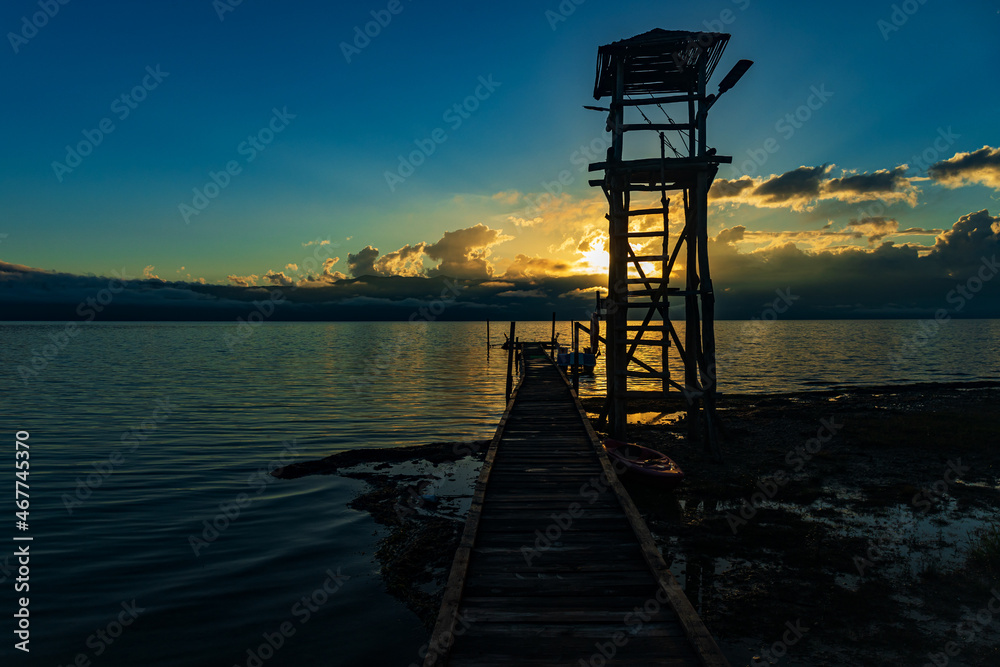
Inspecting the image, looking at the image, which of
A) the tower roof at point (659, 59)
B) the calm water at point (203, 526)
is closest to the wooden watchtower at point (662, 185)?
the tower roof at point (659, 59)

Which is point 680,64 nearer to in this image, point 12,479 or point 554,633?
point 554,633

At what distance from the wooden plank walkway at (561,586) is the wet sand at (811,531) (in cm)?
186

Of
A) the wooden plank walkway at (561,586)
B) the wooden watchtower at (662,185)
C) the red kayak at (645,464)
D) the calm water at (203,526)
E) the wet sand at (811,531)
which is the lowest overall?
the calm water at (203,526)

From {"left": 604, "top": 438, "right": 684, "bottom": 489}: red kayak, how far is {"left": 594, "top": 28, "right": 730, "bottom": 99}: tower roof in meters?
10.3

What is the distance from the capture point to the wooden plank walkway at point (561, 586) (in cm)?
477

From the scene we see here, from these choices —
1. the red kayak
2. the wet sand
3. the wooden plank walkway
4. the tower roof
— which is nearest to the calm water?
the wet sand

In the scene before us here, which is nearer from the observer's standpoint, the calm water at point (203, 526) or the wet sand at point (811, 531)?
the wet sand at point (811, 531)

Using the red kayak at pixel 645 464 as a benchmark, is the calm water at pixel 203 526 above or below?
below

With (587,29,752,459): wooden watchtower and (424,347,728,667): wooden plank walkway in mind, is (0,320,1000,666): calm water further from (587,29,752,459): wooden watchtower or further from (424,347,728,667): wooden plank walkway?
(587,29,752,459): wooden watchtower

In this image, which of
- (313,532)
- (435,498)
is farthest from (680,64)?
(313,532)

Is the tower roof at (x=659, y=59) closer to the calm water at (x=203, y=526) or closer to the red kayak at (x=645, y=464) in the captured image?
the red kayak at (x=645, y=464)

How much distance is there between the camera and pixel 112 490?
46.4 feet

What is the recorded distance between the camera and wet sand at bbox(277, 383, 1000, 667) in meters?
7.05

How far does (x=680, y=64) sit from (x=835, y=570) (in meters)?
13.2
